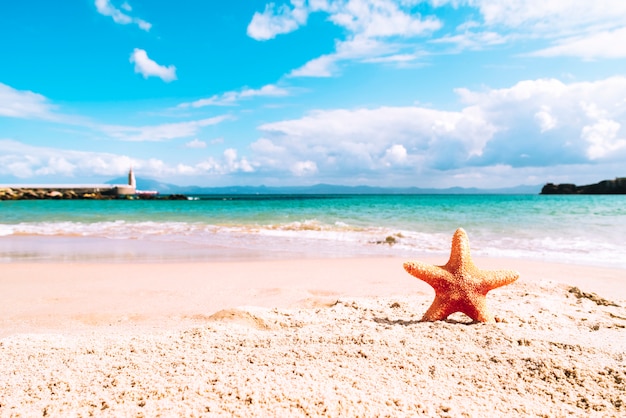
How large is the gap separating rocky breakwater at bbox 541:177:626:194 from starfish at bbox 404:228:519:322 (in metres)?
110

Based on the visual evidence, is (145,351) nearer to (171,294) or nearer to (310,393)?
(310,393)

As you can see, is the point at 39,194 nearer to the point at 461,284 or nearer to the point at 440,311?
the point at 440,311

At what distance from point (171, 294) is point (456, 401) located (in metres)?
4.62

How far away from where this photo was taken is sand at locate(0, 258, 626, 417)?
8.16 feet

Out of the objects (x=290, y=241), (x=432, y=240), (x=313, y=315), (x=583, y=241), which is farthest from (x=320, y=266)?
(x=583, y=241)

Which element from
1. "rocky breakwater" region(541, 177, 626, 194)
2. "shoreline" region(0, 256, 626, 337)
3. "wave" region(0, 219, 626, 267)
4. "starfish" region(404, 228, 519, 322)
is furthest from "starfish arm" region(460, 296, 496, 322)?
"rocky breakwater" region(541, 177, 626, 194)

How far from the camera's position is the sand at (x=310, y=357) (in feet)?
8.16

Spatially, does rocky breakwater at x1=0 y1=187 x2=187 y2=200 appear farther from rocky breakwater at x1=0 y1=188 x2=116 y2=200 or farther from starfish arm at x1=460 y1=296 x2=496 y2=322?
starfish arm at x1=460 y1=296 x2=496 y2=322

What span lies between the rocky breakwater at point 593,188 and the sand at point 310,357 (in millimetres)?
108949

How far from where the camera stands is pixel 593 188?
97062mm

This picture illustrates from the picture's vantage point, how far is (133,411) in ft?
7.81

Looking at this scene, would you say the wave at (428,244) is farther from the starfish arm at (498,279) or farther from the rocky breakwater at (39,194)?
the rocky breakwater at (39,194)

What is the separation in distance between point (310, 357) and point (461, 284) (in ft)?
5.90

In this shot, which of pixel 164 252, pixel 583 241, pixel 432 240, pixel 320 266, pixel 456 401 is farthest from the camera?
pixel 432 240
